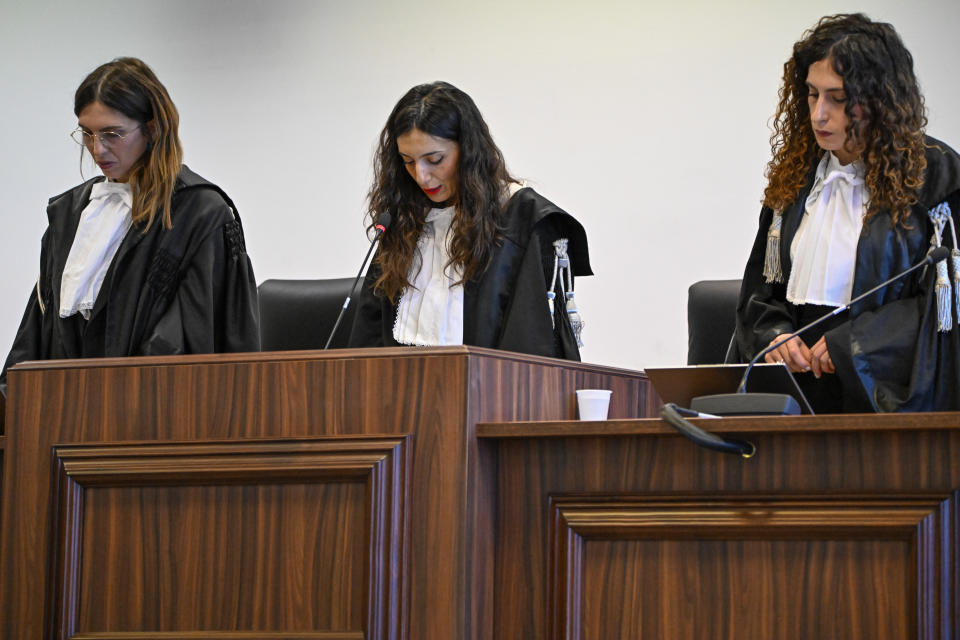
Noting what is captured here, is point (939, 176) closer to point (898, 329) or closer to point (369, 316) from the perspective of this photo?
point (898, 329)

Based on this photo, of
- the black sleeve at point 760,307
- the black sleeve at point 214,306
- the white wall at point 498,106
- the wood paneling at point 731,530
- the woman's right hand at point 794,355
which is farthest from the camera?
the white wall at point 498,106

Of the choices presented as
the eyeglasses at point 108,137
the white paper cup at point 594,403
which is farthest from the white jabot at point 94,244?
the white paper cup at point 594,403

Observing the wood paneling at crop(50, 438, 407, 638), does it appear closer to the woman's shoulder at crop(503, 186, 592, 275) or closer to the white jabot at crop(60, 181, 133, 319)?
the white jabot at crop(60, 181, 133, 319)

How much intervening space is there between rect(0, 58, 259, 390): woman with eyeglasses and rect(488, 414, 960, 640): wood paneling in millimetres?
1269

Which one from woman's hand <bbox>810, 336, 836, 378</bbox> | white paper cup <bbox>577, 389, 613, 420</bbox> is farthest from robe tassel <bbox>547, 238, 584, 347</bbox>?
white paper cup <bbox>577, 389, 613, 420</bbox>

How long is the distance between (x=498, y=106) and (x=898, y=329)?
2438 mm

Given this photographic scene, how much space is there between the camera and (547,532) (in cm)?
202

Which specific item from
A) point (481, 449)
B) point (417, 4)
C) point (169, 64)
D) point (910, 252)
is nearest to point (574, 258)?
point (910, 252)

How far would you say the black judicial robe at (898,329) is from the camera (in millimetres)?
2445

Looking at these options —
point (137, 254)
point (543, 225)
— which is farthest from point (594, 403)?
point (137, 254)

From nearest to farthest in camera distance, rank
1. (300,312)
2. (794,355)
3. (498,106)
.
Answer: (794,355) → (300,312) → (498,106)

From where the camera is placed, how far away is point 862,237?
8.43 ft

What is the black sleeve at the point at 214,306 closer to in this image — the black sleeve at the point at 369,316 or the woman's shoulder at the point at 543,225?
the black sleeve at the point at 369,316

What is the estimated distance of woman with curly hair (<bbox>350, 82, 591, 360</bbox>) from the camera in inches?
121
